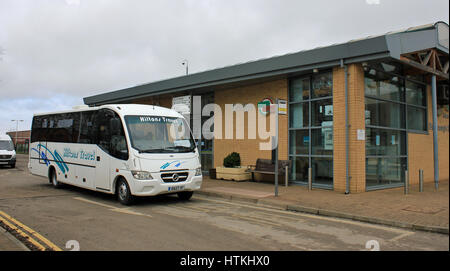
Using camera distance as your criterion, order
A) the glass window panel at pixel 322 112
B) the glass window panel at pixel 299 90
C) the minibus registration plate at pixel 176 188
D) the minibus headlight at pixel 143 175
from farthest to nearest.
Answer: the glass window panel at pixel 299 90 < the glass window panel at pixel 322 112 < the minibus registration plate at pixel 176 188 < the minibus headlight at pixel 143 175

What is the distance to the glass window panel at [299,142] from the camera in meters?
13.0

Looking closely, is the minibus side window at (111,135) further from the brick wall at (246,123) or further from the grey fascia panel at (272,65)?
the brick wall at (246,123)

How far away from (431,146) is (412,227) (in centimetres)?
1006

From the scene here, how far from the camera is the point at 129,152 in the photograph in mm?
9227

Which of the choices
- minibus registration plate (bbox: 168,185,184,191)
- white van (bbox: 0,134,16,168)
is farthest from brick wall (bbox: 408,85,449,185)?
white van (bbox: 0,134,16,168)

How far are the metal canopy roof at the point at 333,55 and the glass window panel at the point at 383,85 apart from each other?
1329mm

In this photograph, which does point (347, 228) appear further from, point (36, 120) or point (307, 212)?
point (36, 120)

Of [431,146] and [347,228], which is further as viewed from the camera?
[431,146]

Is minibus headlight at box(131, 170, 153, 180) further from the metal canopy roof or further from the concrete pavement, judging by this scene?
the metal canopy roof

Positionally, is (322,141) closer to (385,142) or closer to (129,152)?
(385,142)

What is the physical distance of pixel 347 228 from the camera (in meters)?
7.03

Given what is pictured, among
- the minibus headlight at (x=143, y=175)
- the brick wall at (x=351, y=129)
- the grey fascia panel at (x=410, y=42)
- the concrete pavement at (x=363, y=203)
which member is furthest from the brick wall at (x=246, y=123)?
the minibus headlight at (x=143, y=175)

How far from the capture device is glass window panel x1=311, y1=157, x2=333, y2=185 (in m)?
12.1
